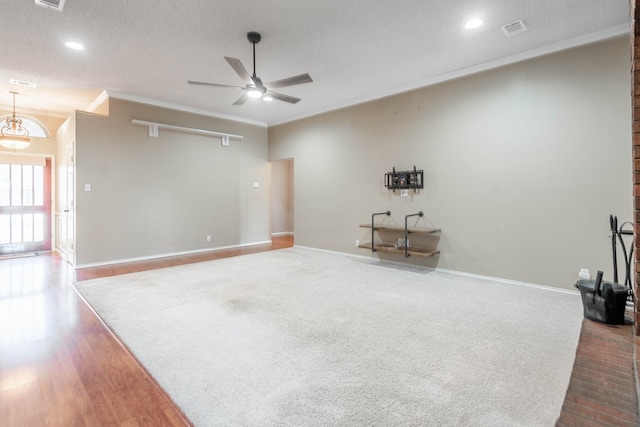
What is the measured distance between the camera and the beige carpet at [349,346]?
5.82 feet

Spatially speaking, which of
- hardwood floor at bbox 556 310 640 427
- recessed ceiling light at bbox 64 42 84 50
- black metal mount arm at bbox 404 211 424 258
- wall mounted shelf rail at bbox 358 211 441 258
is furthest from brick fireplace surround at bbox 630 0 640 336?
recessed ceiling light at bbox 64 42 84 50

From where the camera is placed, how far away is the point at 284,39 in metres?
3.64

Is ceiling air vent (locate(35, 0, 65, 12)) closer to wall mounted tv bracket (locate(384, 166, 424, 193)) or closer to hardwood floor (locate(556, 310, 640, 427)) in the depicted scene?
wall mounted tv bracket (locate(384, 166, 424, 193))

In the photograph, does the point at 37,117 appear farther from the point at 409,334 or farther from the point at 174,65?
the point at 409,334

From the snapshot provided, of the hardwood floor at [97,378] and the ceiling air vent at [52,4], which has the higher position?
the ceiling air vent at [52,4]

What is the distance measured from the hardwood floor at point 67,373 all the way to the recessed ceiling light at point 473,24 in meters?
4.24

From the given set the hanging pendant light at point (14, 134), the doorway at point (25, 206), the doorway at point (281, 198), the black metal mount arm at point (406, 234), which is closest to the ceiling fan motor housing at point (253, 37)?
the black metal mount arm at point (406, 234)

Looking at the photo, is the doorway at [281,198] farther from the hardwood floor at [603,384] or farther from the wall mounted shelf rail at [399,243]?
the hardwood floor at [603,384]

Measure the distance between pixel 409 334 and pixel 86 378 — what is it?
2430mm

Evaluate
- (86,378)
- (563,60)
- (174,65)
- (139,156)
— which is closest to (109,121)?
(139,156)

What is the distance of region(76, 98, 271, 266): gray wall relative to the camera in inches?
213

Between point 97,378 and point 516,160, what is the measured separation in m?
4.97

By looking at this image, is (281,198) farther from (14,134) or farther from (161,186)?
(14,134)

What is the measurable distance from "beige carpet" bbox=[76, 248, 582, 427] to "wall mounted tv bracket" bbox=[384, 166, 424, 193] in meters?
1.58
